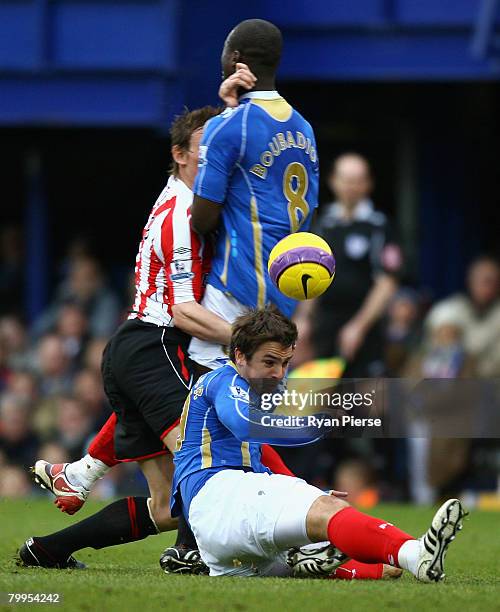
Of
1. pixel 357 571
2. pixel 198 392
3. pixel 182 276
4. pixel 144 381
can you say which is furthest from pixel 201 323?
pixel 357 571

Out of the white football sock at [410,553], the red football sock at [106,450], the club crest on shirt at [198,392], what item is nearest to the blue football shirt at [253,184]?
the club crest on shirt at [198,392]

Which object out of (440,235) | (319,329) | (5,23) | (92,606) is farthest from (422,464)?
(92,606)

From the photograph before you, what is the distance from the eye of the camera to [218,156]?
6719 mm

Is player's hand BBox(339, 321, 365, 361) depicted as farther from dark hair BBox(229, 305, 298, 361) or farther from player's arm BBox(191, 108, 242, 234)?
dark hair BBox(229, 305, 298, 361)

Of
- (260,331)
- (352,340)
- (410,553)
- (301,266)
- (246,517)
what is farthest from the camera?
(352,340)

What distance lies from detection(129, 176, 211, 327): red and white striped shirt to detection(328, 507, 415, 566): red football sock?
4.75ft

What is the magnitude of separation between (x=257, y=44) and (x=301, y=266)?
111 centimetres

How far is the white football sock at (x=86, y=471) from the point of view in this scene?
713cm

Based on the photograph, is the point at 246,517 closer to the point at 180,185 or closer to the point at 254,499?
the point at 254,499

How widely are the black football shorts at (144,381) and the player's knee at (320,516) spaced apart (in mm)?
983

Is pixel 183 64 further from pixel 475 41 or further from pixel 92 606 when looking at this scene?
pixel 92 606

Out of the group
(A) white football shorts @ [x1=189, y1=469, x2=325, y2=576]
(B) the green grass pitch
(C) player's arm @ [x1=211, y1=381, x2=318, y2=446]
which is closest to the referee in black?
(B) the green grass pitch

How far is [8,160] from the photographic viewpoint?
16.2 meters

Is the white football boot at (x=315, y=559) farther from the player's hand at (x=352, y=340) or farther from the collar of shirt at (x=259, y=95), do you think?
the player's hand at (x=352, y=340)
